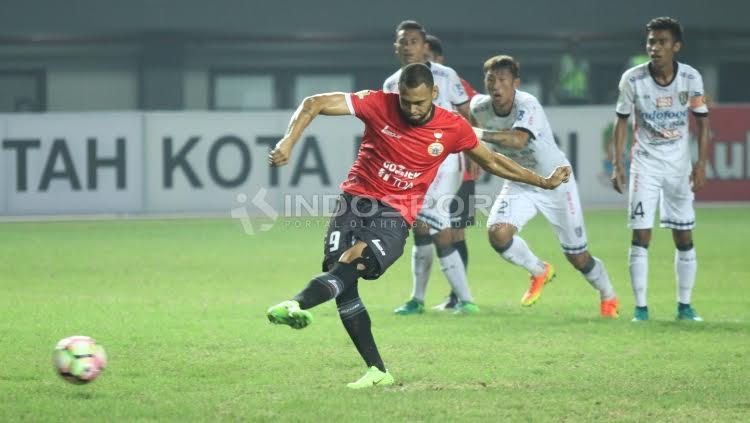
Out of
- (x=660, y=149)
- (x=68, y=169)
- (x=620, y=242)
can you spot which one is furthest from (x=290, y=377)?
(x=68, y=169)

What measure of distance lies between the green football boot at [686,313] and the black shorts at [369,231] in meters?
3.50

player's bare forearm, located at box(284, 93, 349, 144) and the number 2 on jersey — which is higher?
player's bare forearm, located at box(284, 93, 349, 144)

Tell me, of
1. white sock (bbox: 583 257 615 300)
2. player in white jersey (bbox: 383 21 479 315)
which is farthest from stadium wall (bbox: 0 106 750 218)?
white sock (bbox: 583 257 615 300)

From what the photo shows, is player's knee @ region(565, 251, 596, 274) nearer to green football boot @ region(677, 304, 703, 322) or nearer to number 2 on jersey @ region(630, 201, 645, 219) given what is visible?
number 2 on jersey @ region(630, 201, 645, 219)

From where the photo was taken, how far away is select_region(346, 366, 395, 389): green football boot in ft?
23.7

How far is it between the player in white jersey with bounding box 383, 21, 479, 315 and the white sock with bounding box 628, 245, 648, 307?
4.26 feet

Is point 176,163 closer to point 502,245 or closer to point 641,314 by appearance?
point 502,245

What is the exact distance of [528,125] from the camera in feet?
32.6

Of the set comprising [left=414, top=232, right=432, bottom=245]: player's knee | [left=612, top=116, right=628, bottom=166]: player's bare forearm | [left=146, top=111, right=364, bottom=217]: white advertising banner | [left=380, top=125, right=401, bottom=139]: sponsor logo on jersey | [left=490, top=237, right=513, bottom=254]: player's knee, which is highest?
[left=380, top=125, right=401, bottom=139]: sponsor logo on jersey

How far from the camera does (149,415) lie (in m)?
6.52

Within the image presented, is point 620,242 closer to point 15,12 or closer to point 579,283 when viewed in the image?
point 579,283

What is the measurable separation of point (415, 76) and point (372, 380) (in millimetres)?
1664

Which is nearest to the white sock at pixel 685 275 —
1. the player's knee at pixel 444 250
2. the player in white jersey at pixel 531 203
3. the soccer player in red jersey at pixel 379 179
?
the player in white jersey at pixel 531 203

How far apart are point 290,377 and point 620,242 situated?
9176 millimetres
